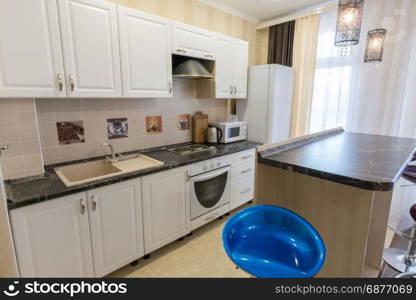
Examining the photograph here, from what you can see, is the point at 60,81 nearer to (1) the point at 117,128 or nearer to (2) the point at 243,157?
(1) the point at 117,128

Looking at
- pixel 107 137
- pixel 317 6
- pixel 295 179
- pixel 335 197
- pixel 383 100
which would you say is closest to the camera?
pixel 335 197

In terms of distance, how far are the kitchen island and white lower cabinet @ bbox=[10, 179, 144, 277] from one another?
3.58 ft

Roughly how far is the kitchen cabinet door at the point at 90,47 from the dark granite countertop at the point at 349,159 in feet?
4.56

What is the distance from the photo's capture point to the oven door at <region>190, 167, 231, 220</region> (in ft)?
7.66

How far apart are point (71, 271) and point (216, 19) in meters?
3.12

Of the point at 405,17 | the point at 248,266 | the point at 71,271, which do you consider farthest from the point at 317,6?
the point at 71,271

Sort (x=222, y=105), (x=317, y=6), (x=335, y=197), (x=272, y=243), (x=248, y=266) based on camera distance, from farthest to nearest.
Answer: (x=222, y=105) < (x=317, y=6) < (x=335, y=197) < (x=272, y=243) < (x=248, y=266)

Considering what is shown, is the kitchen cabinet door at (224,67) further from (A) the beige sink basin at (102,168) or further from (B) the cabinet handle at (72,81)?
(B) the cabinet handle at (72,81)

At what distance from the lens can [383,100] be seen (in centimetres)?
261

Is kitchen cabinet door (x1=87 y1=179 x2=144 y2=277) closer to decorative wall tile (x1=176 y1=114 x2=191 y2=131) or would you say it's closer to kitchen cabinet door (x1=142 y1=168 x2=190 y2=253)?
kitchen cabinet door (x1=142 y1=168 x2=190 y2=253)

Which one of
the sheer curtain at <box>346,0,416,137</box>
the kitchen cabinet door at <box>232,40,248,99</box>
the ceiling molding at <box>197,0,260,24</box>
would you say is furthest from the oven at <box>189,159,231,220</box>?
the ceiling molding at <box>197,0,260,24</box>

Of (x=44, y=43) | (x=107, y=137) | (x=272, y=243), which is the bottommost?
(x=272, y=243)

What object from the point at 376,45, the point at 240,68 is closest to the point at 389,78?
the point at 376,45

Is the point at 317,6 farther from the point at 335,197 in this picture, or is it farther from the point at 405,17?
the point at 335,197
